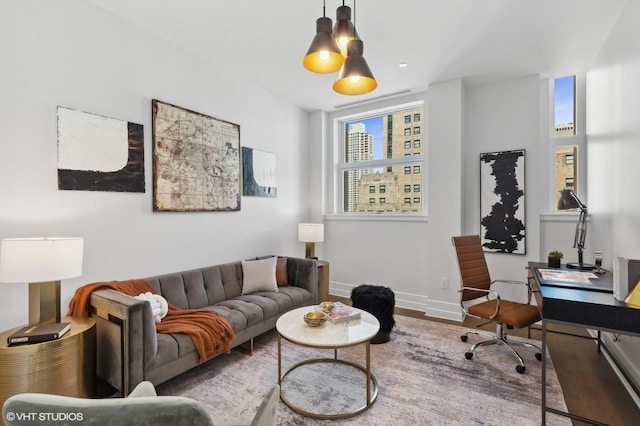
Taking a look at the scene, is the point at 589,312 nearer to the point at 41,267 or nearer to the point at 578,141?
the point at 578,141

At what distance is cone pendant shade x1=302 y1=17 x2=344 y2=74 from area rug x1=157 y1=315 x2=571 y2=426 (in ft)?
7.24

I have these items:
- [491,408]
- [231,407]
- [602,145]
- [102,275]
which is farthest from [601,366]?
[102,275]

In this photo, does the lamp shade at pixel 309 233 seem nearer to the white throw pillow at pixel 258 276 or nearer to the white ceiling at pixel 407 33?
the white throw pillow at pixel 258 276

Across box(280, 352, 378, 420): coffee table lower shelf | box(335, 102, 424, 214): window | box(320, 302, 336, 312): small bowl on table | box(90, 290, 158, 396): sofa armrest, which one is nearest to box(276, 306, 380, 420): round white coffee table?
box(280, 352, 378, 420): coffee table lower shelf

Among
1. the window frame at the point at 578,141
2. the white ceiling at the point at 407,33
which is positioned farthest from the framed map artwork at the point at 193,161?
the window frame at the point at 578,141

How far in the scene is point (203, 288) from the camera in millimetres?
2977

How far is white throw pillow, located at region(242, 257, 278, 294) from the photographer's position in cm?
331

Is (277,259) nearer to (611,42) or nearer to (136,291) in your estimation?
(136,291)

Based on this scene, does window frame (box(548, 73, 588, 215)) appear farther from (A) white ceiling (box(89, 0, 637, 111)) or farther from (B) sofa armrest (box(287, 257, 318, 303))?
(B) sofa armrest (box(287, 257, 318, 303))

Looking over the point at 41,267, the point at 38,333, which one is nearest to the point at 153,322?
the point at 38,333

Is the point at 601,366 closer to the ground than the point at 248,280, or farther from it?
closer to the ground

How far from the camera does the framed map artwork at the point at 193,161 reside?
2795 millimetres

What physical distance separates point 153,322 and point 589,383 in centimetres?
315

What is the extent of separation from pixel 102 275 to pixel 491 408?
9.73ft
